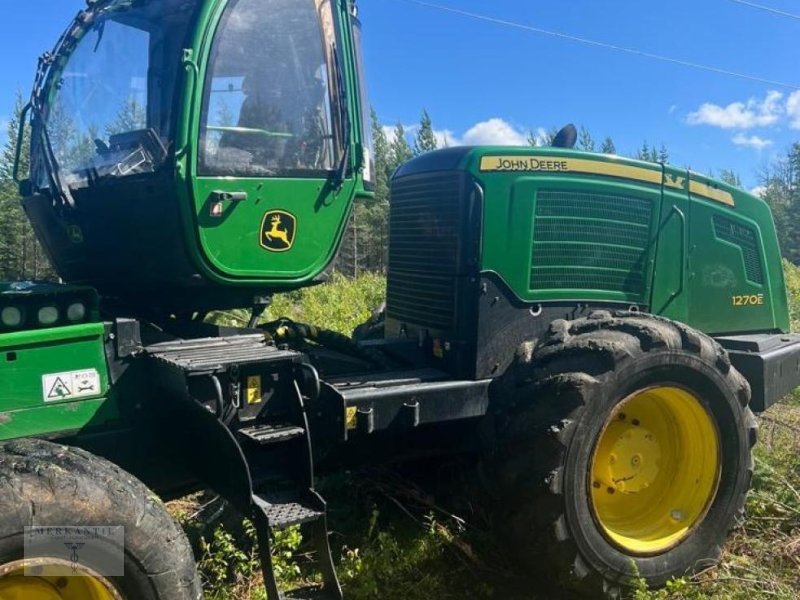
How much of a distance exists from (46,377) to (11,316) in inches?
11.1

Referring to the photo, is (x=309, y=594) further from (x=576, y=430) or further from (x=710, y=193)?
(x=710, y=193)

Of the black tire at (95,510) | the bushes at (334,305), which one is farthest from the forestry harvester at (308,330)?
the bushes at (334,305)

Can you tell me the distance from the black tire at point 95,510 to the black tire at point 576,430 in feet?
5.33

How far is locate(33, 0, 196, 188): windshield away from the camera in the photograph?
3.47 meters

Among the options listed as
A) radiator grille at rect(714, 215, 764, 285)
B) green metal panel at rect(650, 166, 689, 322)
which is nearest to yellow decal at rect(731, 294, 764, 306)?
radiator grille at rect(714, 215, 764, 285)

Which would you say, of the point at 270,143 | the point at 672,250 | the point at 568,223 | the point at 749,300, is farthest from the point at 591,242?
the point at 270,143

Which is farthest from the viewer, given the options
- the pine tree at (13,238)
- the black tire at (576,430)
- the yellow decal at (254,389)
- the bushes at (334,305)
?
the pine tree at (13,238)

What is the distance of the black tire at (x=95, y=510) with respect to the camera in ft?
8.42

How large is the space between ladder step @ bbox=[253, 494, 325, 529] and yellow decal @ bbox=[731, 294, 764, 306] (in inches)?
140

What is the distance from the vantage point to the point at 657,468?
439 cm

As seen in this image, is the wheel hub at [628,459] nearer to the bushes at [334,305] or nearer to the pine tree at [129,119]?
the pine tree at [129,119]

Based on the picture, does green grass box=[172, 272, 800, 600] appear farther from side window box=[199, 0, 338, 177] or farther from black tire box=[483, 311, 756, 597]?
side window box=[199, 0, 338, 177]

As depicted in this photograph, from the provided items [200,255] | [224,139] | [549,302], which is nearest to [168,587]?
[200,255]

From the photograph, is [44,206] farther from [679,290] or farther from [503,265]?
[679,290]
